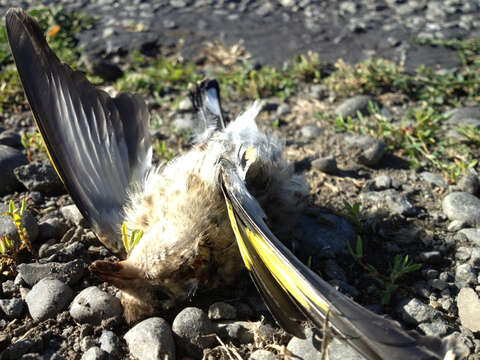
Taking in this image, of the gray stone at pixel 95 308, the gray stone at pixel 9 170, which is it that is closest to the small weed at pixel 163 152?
the gray stone at pixel 9 170

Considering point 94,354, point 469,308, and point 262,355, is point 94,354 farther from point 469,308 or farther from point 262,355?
point 469,308

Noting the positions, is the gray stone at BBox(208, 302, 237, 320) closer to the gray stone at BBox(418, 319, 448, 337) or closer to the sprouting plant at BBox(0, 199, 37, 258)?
the gray stone at BBox(418, 319, 448, 337)

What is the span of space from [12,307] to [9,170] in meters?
1.25

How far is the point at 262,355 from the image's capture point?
80.3 inches

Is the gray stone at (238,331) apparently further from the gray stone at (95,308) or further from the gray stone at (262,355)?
the gray stone at (95,308)

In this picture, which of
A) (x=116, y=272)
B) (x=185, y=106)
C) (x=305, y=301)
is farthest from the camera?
(x=185, y=106)

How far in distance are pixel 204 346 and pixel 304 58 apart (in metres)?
3.51

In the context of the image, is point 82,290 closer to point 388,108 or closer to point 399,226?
point 399,226

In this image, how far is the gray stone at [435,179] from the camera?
3256mm

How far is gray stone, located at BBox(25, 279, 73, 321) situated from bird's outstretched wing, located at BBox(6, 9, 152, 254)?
35cm

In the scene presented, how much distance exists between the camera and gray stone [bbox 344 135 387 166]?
137 inches

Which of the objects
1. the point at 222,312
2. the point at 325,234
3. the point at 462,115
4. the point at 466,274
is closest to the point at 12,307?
the point at 222,312

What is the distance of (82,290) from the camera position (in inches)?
95.8

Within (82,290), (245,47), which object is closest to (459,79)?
(245,47)
